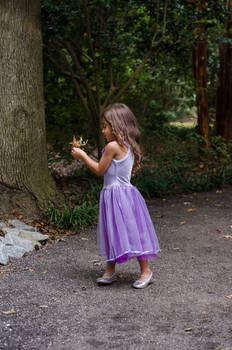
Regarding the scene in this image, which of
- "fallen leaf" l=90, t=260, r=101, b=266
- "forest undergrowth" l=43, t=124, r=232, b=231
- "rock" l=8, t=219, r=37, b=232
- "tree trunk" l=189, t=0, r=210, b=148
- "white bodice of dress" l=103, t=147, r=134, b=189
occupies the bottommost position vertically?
"fallen leaf" l=90, t=260, r=101, b=266

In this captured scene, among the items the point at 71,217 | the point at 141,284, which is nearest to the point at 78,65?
the point at 71,217

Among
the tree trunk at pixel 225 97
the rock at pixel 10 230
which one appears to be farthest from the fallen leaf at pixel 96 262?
the tree trunk at pixel 225 97

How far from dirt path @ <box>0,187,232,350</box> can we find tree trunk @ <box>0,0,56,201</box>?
45.1 inches

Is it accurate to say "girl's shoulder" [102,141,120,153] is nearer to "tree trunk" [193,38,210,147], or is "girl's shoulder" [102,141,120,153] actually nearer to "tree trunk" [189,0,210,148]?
"tree trunk" [189,0,210,148]

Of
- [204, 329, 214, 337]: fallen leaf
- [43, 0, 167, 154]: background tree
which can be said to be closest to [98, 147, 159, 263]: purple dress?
[204, 329, 214, 337]: fallen leaf

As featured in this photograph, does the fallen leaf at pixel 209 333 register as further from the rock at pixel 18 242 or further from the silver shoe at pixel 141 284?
the rock at pixel 18 242

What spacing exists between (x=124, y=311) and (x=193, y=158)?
25.3 ft

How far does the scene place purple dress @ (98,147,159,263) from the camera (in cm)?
429

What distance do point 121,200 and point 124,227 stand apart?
0.80 feet

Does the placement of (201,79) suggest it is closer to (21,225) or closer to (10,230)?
Result: (21,225)

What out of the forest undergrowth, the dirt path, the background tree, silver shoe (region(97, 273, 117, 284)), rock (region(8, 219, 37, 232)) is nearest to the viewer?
the dirt path

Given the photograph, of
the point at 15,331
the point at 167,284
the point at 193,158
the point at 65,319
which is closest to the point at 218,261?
the point at 167,284

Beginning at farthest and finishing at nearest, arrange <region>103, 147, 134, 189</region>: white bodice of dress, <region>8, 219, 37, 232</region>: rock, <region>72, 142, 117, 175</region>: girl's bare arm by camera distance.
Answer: <region>8, 219, 37, 232</region>: rock → <region>103, 147, 134, 189</region>: white bodice of dress → <region>72, 142, 117, 175</region>: girl's bare arm

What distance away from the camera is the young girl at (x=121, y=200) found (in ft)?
14.0
